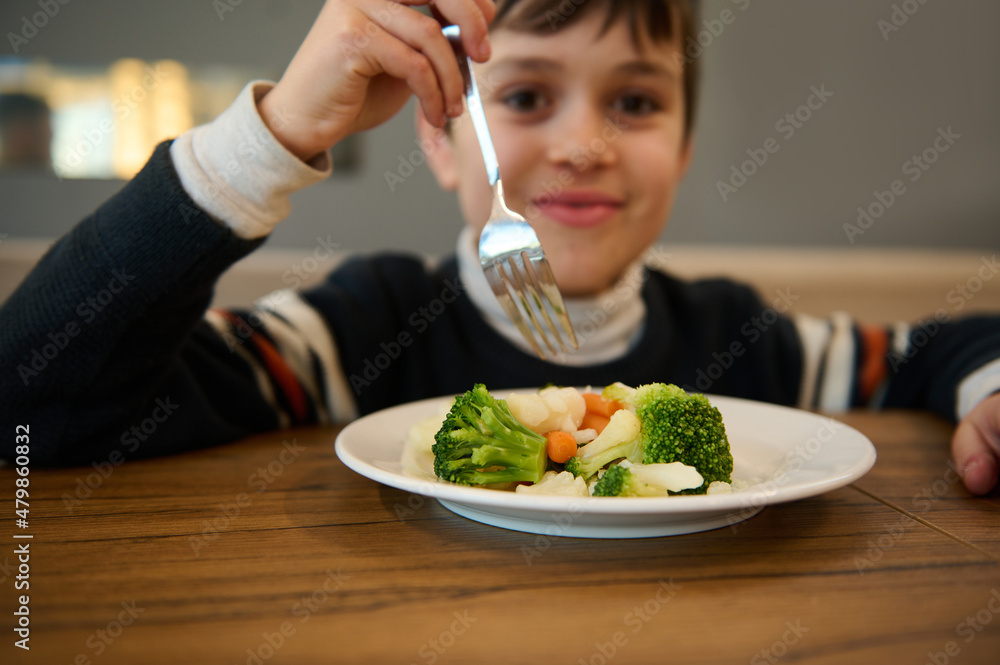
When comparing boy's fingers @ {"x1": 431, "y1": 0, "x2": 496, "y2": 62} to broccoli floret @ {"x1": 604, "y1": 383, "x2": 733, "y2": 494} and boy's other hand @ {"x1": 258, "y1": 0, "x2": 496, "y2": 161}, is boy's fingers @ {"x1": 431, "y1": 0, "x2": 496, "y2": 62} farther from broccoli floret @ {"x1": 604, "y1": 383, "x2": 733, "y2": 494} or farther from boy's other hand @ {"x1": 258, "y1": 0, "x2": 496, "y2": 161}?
broccoli floret @ {"x1": 604, "y1": 383, "x2": 733, "y2": 494}

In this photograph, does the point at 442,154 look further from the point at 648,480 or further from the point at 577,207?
the point at 648,480

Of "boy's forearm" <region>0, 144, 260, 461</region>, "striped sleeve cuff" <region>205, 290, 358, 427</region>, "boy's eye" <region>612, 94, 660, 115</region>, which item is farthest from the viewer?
"boy's eye" <region>612, 94, 660, 115</region>

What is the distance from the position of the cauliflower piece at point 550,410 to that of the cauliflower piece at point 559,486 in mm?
55

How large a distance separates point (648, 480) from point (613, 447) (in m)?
0.06

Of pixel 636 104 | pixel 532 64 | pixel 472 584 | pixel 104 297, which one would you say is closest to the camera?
pixel 472 584

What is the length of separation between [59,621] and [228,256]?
512 mm

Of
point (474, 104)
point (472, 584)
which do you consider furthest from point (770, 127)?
point (472, 584)

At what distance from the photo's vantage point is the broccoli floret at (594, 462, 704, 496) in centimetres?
57

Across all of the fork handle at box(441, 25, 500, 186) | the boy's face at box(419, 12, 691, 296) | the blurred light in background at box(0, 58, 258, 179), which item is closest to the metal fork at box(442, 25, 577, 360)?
the fork handle at box(441, 25, 500, 186)

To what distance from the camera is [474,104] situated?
0.88 m

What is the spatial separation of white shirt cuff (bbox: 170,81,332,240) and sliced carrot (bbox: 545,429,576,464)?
467mm

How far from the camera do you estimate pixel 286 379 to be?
1135mm

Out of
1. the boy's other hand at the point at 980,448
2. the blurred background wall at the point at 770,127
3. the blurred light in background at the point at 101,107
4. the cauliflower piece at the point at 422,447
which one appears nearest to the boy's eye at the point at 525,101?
the cauliflower piece at the point at 422,447

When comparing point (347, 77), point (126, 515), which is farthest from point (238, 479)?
point (347, 77)
